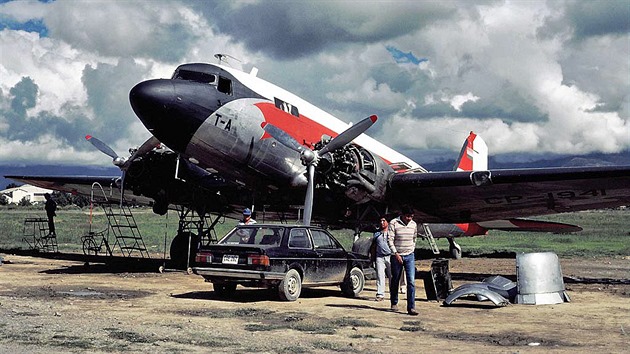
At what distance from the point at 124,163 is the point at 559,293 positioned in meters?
13.4

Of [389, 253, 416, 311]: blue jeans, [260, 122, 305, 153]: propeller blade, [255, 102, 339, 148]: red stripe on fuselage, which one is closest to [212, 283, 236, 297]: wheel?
[389, 253, 416, 311]: blue jeans

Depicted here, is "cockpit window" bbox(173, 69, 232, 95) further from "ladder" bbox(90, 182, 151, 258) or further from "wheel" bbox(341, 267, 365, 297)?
"wheel" bbox(341, 267, 365, 297)

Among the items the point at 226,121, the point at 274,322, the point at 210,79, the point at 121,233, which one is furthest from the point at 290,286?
the point at 121,233

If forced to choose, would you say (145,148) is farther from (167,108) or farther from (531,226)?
(531,226)

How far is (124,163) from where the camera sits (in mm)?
21375

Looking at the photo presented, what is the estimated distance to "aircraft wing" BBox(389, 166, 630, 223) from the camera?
697 inches

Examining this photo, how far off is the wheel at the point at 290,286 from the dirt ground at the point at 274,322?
0.67 feet

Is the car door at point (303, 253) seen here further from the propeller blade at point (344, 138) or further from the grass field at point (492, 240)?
the grass field at point (492, 240)

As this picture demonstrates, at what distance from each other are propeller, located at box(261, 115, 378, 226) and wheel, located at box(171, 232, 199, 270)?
259 inches

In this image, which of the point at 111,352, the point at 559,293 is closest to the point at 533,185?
the point at 559,293

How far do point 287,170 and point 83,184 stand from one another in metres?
13.0

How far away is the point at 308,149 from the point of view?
17984mm

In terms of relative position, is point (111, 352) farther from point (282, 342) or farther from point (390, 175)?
point (390, 175)

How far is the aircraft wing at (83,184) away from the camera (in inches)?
1065
